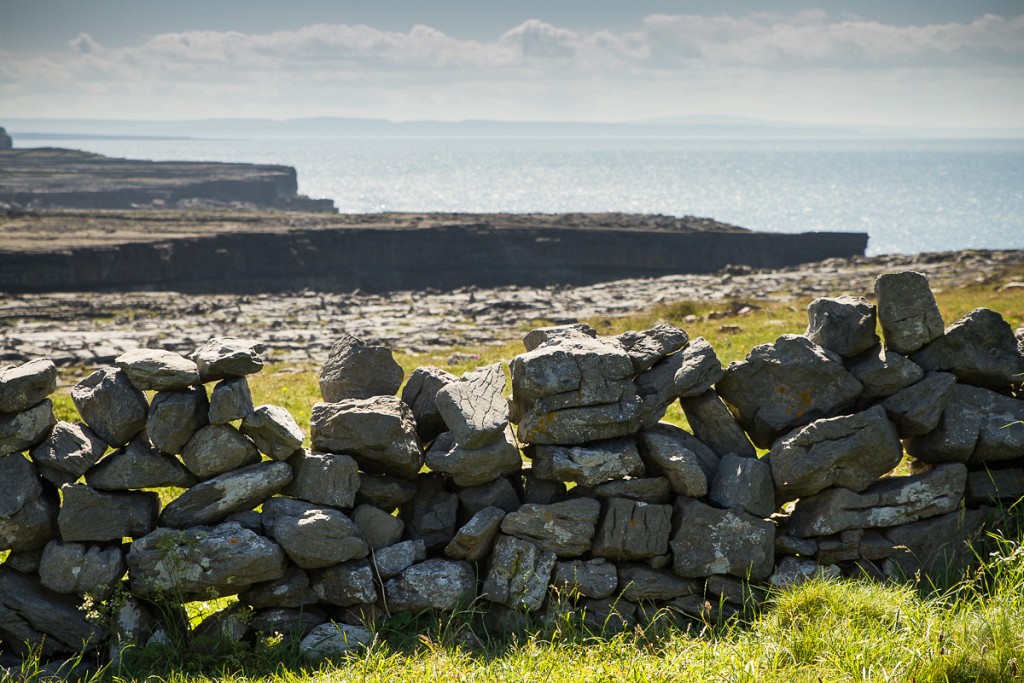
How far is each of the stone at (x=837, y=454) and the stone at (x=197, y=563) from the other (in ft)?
18.9

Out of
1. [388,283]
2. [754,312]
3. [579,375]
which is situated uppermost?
[579,375]

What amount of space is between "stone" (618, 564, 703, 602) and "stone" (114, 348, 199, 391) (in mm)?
5203

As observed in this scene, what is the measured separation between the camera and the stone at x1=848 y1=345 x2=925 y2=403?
9.57 metres

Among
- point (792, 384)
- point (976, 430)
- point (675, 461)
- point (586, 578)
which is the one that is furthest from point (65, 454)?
point (976, 430)

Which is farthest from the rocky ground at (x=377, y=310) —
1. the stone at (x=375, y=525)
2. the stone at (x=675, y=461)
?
the stone at (x=675, y=461)

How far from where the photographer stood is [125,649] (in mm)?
8219

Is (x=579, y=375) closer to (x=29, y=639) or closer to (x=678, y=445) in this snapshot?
(x=678, y=445)

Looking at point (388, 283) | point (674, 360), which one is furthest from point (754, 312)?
point (388, 283)

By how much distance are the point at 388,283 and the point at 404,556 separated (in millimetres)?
82269

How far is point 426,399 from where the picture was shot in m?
9.88

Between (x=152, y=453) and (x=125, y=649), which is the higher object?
(x=152, y=453)

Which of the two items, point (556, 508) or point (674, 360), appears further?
point (674, 360)

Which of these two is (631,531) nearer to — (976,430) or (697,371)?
(697,371)

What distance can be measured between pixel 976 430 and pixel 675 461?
368cm
